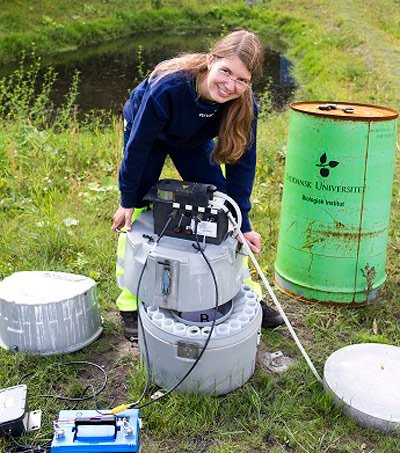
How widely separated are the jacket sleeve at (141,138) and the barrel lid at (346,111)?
920mm

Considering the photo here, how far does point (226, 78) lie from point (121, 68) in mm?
11189

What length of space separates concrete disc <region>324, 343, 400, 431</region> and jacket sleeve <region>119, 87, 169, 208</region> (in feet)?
3.77

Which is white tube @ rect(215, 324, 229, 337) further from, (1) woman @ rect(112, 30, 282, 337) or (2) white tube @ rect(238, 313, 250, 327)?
(1) woman @ rect(112, 30, 282, 337)

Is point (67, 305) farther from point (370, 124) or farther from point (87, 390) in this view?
point (370, 124)

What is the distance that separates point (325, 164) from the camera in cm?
290

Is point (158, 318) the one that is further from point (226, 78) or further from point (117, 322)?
point (226, 78)

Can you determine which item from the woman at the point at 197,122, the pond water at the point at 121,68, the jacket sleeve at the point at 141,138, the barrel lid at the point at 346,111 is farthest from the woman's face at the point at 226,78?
the pond water at the point at 121,68

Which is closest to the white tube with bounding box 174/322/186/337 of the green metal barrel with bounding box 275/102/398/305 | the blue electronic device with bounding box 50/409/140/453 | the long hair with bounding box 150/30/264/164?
the blue electronic device with bounding box 50/409/140/453

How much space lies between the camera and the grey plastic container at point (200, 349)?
229 centimetres

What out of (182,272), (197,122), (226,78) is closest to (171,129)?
(197,122)

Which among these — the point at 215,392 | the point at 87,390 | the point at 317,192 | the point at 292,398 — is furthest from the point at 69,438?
the point at 317,192

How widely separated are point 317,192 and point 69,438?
5.59 feet

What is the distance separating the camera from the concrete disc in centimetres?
222

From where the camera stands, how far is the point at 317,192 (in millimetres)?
2955
